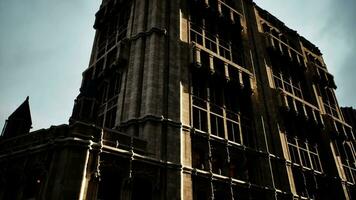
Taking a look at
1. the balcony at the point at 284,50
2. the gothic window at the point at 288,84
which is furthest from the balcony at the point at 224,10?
the gothic window at the point at 288,84

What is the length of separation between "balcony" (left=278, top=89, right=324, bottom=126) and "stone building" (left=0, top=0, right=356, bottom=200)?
19 cm

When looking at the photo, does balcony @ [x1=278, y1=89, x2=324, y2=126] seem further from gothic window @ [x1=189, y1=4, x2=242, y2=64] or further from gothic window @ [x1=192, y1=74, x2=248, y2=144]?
gothic window @ [x1=192, y1=74, x2=248, y2=144]

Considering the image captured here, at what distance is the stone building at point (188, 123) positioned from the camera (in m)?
19.3

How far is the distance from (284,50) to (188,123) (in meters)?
26.9

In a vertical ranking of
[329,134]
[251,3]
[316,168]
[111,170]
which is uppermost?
[251,3]

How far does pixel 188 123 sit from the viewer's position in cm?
2509

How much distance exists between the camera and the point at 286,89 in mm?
40906

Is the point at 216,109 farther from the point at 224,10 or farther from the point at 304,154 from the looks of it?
the point at 224,10

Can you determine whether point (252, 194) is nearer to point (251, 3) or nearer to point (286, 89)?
point (286, 89)

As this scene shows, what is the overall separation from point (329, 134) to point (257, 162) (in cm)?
1846

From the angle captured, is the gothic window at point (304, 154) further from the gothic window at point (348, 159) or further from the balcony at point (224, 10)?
the balcony at point (224, 10)

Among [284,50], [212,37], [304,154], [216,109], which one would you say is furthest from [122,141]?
[284,50]

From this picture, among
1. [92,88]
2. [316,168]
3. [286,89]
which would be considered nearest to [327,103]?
[286,89]

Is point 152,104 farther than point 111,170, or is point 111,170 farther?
point 152,104
